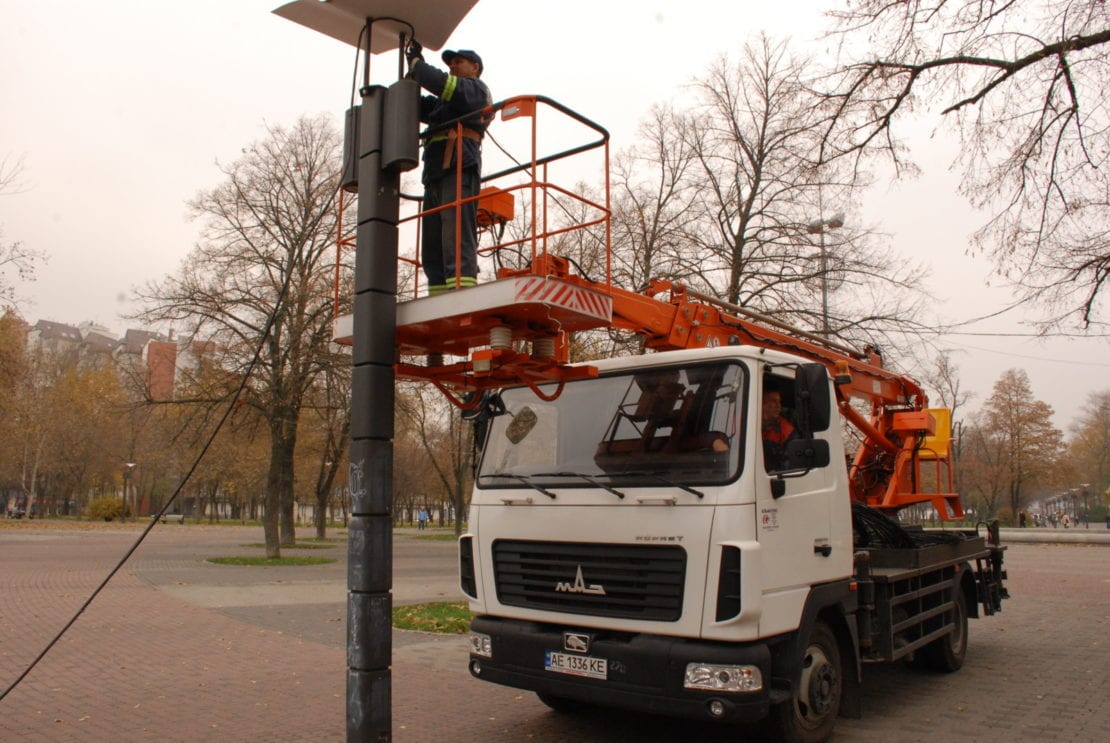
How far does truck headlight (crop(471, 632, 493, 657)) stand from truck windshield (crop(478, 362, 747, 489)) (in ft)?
3.37

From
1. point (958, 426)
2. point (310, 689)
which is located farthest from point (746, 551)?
point (958, 426)

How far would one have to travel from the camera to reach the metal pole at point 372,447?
3719 mm

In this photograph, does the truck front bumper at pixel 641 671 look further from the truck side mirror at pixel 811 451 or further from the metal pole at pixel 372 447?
the metal pole at pixel 372 447

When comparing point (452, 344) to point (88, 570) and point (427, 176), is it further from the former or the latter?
point (88, 570)

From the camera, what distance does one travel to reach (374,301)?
3.94 meters

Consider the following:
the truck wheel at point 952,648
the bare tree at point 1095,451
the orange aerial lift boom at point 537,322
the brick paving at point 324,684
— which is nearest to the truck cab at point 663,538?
the orange aerial lift boom at point 537,322

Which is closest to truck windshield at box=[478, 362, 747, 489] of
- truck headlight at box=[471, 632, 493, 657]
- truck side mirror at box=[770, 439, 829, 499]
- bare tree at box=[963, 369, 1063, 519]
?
truck side mirror at box=[770, 439, 829, 499]

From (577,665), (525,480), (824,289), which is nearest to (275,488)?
(824,289)

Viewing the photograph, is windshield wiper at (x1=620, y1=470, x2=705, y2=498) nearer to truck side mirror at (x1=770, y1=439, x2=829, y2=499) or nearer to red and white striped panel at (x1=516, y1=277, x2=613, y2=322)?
truck side mirror at (x1=770, y1=439, x2=829, y2=499)

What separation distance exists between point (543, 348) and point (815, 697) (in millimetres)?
2842

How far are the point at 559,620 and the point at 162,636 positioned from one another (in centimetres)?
689

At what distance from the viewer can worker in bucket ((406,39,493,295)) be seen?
4832mm

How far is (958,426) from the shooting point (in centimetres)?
4478

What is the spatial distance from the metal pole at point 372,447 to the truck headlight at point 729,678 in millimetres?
1841
